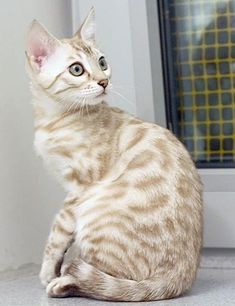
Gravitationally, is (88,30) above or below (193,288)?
above

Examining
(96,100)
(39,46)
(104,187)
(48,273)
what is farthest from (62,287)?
(39,46)

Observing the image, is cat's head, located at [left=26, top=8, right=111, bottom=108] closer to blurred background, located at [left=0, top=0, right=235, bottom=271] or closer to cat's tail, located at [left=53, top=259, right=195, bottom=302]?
blurred background, located at [left=0, top=0, right=235, bottom=271]

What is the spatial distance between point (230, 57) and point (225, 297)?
21.5 inches

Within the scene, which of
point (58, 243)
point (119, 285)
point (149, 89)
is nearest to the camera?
point (119, 285)

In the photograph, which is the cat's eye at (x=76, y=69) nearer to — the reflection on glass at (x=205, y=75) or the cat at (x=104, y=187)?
the cat at (x=104, y=187)

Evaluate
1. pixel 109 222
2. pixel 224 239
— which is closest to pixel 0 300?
pixel 109 222

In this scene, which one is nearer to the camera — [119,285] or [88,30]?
[119,285]

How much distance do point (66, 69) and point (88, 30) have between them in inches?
5.9

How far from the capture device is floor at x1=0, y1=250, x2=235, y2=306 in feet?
4.97

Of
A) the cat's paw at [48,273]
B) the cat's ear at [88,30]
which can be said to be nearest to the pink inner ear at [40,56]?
the cat's ear at [88,30]

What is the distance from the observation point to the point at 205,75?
1806 millimetres

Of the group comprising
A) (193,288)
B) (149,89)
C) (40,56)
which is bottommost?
(193,288)

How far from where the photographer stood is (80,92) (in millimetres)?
1563

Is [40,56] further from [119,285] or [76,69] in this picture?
[119,285]
